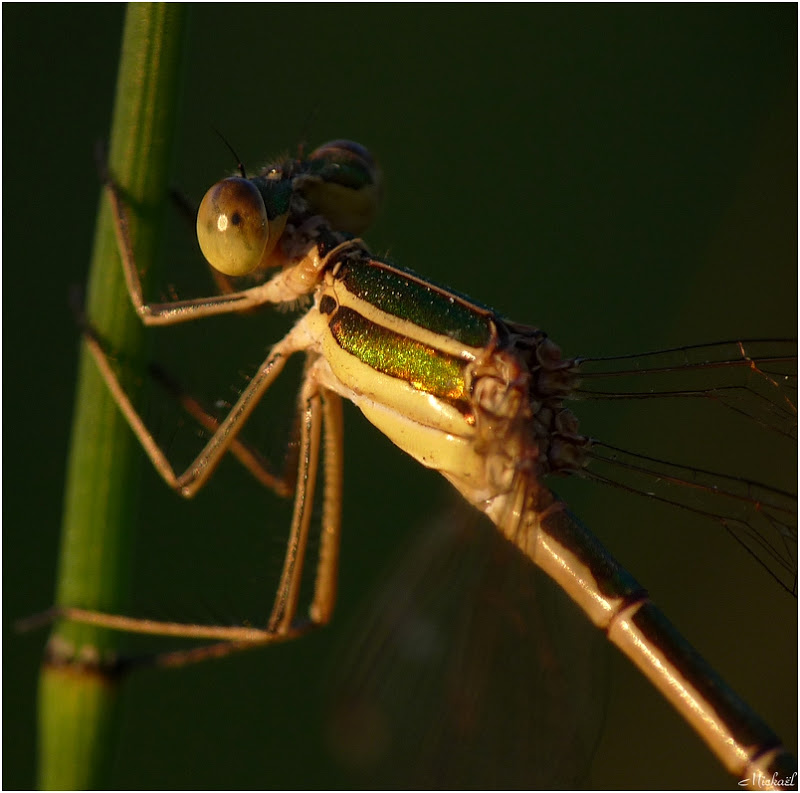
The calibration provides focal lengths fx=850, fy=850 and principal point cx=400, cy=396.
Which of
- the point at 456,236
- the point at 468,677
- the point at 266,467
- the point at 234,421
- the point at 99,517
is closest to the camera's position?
the point at 99,517

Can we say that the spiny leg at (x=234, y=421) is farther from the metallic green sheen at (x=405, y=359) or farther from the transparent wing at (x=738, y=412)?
the transparent wing at (x=738, y=412)

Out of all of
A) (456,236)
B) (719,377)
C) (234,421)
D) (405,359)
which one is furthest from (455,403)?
(456,236)

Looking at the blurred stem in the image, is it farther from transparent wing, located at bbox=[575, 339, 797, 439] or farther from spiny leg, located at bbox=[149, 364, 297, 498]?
transparent wing, located at bbox=[575, 339, 797, 439]

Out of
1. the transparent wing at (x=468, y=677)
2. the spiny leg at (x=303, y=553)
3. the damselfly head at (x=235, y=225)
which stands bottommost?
the transparent wing at (x=468, y=677)

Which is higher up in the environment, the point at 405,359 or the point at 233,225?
A: the point at 233,225

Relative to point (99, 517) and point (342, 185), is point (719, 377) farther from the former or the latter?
point (99, 517)

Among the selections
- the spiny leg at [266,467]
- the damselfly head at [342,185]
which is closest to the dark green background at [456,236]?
the spiny leg at [266,467]

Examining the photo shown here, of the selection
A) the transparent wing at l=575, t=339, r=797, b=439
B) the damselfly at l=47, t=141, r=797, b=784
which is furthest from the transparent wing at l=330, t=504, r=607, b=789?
the transparent wing at l=575, t=339, r=797, b=439
